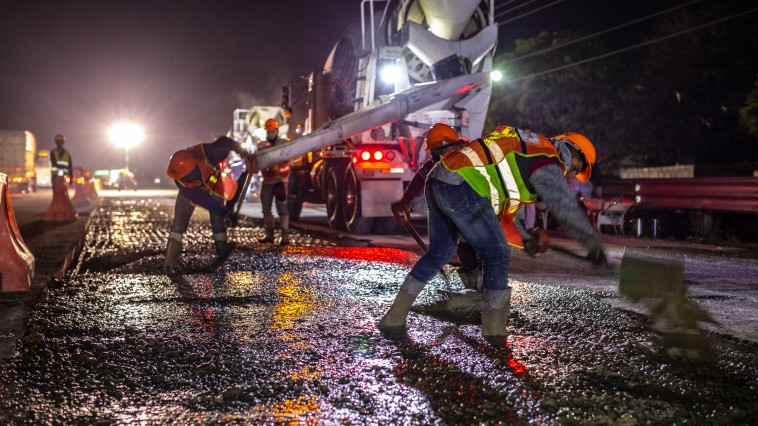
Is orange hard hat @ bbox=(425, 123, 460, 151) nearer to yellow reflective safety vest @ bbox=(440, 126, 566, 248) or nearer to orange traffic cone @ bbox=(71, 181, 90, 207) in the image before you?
yellow reflective safety vest @ bbox=(440, 126, 566, 248)

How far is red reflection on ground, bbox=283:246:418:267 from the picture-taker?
9.43m

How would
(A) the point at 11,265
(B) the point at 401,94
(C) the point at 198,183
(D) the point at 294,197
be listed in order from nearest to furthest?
(A) the point at 11,265 → (C) the point at 198,183 → (B) the point at 401,94 → (D) the point at 294,197

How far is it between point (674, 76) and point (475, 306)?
1431 inches

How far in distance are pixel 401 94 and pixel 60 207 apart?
8574 mm

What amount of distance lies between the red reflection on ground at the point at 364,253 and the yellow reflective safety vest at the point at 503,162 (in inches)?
157

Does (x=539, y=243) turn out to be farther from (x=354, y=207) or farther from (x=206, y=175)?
(x=354, y=207)

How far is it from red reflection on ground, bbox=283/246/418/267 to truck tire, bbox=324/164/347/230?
141 inches

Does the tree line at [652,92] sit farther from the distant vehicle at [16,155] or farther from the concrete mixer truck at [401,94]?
the distant vehicle at [16,155]

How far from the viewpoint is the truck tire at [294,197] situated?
1795cm

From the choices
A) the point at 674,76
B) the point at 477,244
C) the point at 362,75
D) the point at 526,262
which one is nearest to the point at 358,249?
the point at 526,262

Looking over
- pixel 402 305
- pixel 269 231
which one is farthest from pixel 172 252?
pixel 402 305

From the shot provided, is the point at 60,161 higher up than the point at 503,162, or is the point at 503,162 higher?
the point at 60,161

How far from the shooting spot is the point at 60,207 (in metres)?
16.7

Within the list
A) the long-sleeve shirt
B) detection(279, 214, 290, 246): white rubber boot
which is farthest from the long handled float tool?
detection(279, 214, 290, 246): white rubber boot
